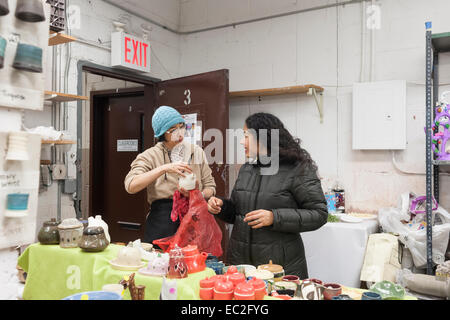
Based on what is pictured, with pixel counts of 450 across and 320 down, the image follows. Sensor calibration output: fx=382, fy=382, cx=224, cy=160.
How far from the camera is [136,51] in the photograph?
3.76 metres

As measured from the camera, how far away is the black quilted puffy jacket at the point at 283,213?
1.86 metres

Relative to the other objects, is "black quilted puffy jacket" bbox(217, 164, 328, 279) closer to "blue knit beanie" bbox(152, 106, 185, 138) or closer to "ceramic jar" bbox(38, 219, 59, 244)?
"blue knit beanie" bbox(152, 106, 185, 138)

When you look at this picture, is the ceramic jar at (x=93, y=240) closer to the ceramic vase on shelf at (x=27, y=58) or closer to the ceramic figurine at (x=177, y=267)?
the ceramic figurine at (x=177, y=267)


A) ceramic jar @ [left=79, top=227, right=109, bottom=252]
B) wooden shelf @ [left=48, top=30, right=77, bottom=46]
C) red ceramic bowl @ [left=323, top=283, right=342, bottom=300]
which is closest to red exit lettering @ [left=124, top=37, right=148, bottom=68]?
wooden shelf @ [left=48, top=30, right=77, bottom=46]

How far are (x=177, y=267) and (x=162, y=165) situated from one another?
0.96 metres

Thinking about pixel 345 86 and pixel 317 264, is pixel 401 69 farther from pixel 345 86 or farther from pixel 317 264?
pixel 317 264

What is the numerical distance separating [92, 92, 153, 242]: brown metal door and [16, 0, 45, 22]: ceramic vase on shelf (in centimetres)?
315

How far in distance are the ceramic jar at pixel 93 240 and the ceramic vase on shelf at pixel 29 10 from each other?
0.89 meters

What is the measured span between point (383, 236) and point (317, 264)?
0.54 m

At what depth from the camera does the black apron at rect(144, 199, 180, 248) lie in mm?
2285

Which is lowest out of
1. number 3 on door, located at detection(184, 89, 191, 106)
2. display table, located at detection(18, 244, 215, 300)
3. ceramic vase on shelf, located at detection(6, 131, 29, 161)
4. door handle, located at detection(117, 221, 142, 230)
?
door handle, located at detection(117, 221, 142, 230)

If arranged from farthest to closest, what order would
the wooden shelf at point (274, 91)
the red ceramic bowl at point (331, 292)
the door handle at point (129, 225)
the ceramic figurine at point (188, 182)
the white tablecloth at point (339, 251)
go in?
the door handle at point (129, 225) < the wooden shelf at point (274, 91) < the white tablecloth at point (339, 251) < the ceramic figurine at point (188, 182) < the red ceramic bowl at point (331, 292)

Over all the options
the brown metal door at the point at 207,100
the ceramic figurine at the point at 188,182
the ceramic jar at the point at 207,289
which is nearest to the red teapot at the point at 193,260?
the ceramic jar at the point at 207,289

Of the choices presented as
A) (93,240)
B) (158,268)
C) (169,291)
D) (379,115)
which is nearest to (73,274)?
(93,240)
